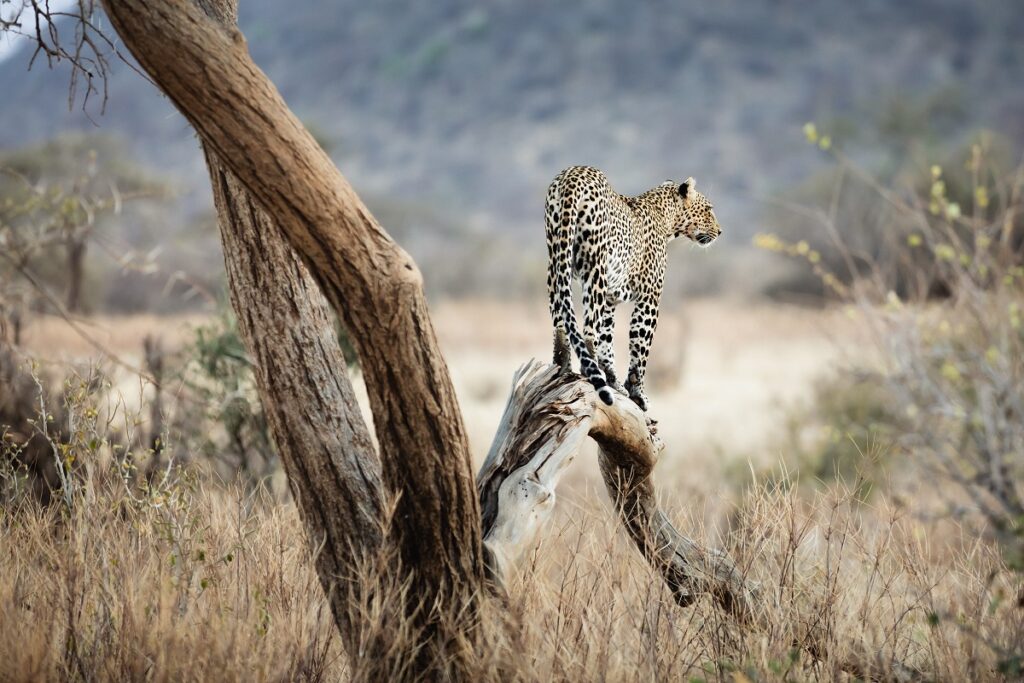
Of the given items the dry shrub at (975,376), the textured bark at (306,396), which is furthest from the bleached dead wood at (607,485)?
the dry shrub at (975,376)

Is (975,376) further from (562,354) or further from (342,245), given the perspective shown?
(342,245)

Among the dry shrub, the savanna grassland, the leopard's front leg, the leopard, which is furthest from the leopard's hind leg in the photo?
the dry shrub

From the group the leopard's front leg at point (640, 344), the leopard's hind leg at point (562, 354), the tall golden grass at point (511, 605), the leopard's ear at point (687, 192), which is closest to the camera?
the tall golden grass at point (511, 605)

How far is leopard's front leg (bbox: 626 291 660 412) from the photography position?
471cm

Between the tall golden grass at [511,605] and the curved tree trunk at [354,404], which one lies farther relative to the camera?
the tall golden grass at [511,605]

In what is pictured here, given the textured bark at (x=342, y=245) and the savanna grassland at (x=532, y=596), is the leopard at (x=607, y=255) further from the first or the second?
the textured bark at (x=342, y=245)

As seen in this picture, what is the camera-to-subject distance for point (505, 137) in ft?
213

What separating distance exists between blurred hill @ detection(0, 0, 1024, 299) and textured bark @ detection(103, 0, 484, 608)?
4888 centimetres

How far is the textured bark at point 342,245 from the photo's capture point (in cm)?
308

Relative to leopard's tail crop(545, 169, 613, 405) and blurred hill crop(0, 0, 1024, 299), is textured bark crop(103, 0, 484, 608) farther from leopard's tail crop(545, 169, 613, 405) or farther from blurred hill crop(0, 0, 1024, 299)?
blurred hill crop(0, 0, 1024, 299)

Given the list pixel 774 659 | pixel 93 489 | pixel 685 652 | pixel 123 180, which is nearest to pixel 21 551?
pixel 93 489

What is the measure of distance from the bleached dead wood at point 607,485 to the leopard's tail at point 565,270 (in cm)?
17

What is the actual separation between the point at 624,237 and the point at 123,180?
97.6 ft

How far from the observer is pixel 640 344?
4723 mm
